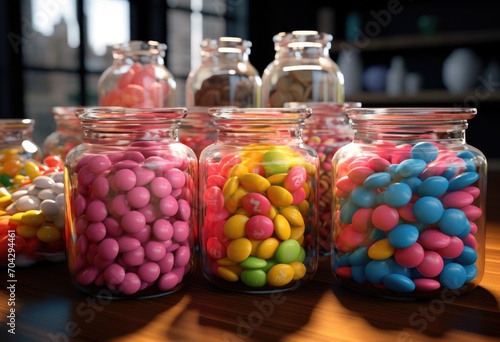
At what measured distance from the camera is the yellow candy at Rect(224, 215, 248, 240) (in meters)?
0.67

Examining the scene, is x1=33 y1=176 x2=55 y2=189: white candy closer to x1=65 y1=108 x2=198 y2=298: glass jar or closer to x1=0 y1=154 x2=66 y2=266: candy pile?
x1=0 y1=154 x2=66 y2=266: candy pile

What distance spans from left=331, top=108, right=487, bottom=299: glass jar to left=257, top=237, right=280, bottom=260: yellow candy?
Answer: 9 centimetres

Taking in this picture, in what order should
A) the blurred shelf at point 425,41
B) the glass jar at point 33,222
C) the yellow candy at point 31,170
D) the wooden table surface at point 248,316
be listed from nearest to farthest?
1. the wooden table surface at point 248,316
2. the glass jar at point 33,222
3. the yellow candy at point 31,170
4. the blurred shelf at point 425,41

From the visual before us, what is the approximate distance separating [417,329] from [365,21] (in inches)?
167

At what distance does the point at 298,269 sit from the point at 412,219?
0.48ft

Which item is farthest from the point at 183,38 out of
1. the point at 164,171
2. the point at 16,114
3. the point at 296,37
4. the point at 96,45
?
the point at 164,171

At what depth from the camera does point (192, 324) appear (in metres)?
0.58

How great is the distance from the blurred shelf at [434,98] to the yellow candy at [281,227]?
3.44m

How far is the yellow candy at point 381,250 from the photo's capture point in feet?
2.16

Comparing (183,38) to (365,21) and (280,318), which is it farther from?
(280,318)

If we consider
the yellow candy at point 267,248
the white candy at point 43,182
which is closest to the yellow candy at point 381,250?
the yellow candy at point 267,248

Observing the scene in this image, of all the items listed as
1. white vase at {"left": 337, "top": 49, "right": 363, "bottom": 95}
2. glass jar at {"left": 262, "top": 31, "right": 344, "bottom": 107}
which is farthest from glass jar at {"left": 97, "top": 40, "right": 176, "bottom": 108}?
white vase at {"left": 337, "top": 49, "right": 363, "bottom": 95}

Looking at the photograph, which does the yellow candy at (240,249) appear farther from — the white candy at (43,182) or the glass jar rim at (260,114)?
the white candy at (43,182)

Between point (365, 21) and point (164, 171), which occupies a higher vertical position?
point (365, 21)
